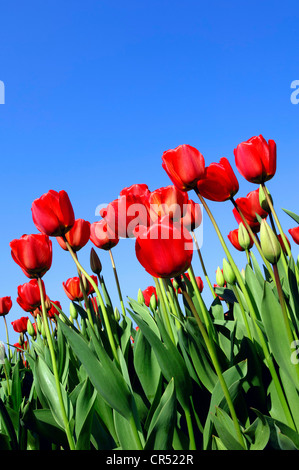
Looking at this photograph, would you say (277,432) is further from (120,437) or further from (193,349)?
(120,437)

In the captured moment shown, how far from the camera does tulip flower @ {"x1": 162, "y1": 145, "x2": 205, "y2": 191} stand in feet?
5.56

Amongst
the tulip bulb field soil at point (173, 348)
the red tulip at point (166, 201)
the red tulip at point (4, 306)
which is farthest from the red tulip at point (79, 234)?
the red tulip at point (4, 306)

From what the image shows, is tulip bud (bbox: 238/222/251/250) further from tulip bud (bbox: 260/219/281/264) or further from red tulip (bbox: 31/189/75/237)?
tulip bud (bbox: 260/219/281/264)

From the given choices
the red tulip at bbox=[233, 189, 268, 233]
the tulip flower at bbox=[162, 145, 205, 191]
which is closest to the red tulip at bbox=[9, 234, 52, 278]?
the tulip flower at bbox=[162, 145, 205, 191]

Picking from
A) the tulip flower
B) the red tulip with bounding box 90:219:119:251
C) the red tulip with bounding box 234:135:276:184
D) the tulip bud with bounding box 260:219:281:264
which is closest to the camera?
the tulip bud with bounding box 260:219:281:264

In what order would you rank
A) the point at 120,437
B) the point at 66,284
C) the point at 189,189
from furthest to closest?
the point at 66,284 < the point at 189,189 < the point at 120,437

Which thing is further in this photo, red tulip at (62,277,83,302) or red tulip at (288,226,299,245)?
red tulip at (62,277,83,302)

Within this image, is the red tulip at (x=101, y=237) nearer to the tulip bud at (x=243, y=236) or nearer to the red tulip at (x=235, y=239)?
the tulip bud at (x=243, y=236)

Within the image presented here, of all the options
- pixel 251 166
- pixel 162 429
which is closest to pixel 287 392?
pixel 162 429

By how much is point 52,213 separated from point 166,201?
0.50 metres

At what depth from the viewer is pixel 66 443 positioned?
1.77m

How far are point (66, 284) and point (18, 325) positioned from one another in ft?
6.72

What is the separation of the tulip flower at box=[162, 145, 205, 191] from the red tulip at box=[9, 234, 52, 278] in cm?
A: 66

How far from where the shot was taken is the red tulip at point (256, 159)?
1932 mm
